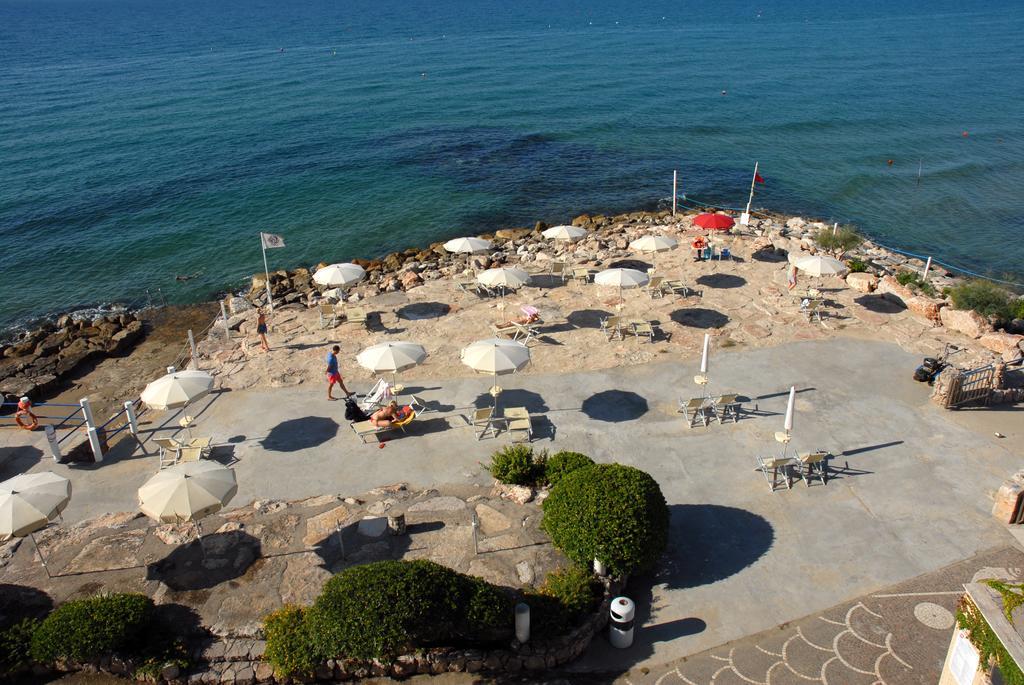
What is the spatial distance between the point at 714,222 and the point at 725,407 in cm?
985

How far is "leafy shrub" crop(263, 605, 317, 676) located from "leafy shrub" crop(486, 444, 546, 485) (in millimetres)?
4656

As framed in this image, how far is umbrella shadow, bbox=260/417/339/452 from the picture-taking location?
612 inches

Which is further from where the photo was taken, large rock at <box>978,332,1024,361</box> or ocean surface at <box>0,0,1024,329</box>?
ocean surface at <box>0,0,1024,329</box>

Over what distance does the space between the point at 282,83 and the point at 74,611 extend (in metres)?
71.6

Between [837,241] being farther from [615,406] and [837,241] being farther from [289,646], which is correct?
[289,646]

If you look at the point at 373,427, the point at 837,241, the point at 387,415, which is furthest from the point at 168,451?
the point at 837,241

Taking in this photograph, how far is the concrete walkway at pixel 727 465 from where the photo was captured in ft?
38.2

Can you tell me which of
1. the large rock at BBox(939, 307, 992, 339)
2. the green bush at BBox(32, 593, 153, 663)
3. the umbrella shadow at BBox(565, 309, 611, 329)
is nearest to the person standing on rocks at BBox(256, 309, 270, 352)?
the umbrella shadow at BBox(565, 309, 611, 329)

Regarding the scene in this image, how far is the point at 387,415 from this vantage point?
611 inches

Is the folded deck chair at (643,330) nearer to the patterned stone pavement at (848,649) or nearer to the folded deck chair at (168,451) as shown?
the patterned stone pavement at (848,649)

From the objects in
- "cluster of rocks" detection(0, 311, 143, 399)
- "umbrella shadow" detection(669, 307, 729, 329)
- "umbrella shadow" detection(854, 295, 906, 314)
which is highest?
"umbrella shadow" detection(854, 295, 906, 314)

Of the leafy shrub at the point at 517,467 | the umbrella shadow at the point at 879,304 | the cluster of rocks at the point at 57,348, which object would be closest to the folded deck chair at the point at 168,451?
the leafy shrub at the point at 517,467

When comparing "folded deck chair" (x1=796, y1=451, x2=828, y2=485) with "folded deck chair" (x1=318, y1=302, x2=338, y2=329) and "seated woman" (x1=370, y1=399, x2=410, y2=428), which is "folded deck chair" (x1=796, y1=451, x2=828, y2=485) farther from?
"folded deck chair" (x1=318, y1=302, x2=338, y2=329)

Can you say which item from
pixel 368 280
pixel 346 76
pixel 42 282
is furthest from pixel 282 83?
pixel 368 280
